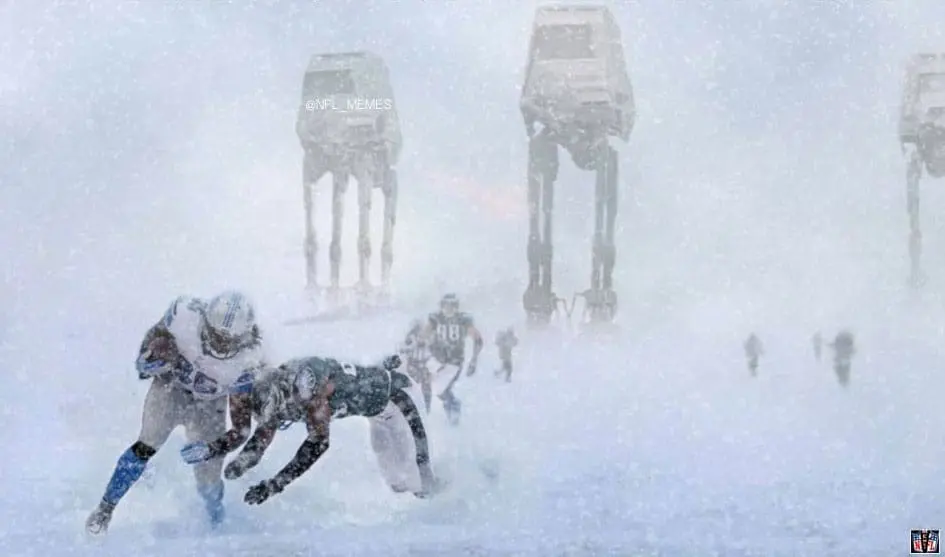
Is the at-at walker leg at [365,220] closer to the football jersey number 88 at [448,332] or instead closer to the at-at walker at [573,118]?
the football jersey number 88 at [448,332]

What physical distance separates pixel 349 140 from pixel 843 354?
2280mm

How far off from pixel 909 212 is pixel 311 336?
2567mm

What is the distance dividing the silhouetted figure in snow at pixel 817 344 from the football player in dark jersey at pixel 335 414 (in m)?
1.68

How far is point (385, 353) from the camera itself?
4.81 metres

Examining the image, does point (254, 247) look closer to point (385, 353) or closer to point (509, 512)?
point (385, 353)

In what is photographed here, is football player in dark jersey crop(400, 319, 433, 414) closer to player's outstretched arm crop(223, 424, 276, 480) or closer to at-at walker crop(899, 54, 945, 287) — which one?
player's outstretched arm crop(223, 424, 276, 480)

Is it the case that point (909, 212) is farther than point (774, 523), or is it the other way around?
point (909, 212)

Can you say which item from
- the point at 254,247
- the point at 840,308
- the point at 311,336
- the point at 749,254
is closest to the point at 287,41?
the point at 254,247

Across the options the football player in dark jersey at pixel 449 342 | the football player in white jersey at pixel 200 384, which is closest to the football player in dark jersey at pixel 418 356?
the football player in dark jersey at pixel 449 342

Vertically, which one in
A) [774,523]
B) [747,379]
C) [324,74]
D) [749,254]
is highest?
[324,74]

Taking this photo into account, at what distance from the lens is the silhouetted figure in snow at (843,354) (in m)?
4.91

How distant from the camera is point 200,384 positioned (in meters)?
4.42

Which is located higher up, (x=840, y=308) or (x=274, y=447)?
(x=840, y=308)

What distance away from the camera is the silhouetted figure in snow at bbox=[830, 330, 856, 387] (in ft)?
16.1
